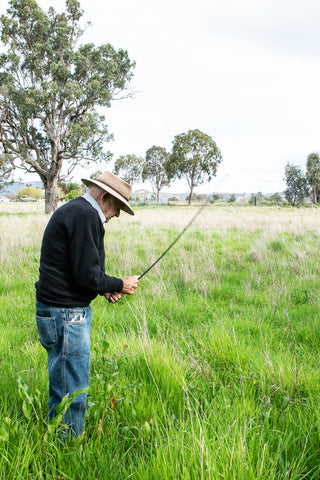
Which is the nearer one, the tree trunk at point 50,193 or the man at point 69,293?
the man at point 69,293

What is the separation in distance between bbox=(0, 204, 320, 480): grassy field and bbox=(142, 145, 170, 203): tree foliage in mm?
76159

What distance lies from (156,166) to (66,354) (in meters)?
81.2

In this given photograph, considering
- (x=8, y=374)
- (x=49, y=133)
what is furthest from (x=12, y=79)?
(x=8, y=374)

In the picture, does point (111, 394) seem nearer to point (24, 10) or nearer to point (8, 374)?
A: point (8, 374)

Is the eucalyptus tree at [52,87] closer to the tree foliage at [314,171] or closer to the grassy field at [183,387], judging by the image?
the grassy field at [183,387]

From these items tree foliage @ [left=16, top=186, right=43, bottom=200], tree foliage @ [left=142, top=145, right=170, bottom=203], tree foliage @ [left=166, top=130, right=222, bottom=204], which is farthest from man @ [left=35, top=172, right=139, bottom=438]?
tree foliage @ [left=16, top=186, right=43, bottom=200]

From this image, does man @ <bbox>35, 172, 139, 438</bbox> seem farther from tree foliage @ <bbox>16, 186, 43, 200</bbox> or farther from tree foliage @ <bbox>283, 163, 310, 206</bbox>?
tree foliage @ <bbox>16, 186, 43, 200</bbox>

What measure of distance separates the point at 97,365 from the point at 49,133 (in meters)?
26.3

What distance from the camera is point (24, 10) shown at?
23.0 metres

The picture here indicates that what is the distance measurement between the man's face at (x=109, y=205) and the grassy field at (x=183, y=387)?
3.29 feet

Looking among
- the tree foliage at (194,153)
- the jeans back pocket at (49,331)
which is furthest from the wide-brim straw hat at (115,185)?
the tree foliage at (194,153)

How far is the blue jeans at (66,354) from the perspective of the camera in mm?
2062

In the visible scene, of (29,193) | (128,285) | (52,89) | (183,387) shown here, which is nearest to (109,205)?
(128,285)

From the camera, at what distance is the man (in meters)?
2.05
